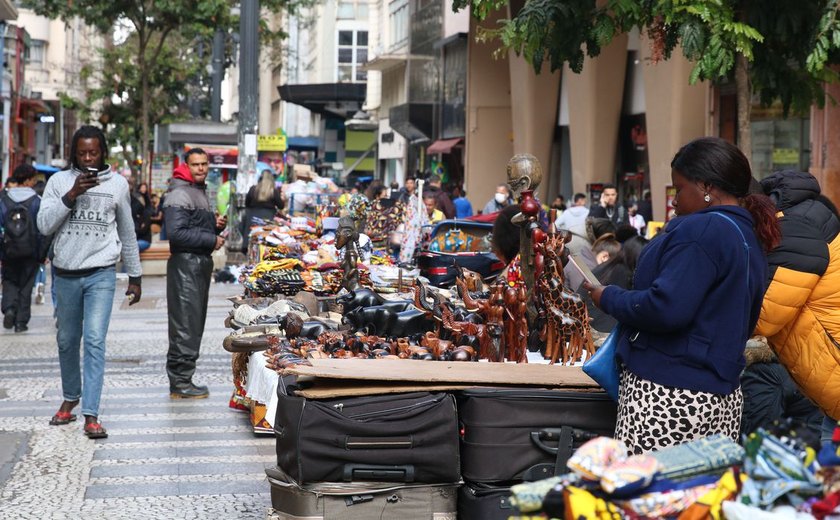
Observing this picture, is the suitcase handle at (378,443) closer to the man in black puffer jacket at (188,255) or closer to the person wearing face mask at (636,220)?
the man in black puffer jacket at (188,255)

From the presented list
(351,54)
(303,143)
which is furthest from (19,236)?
(303,143)

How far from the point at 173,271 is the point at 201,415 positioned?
1.15 metres

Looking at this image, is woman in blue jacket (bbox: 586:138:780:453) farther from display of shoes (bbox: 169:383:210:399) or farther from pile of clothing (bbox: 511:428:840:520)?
display of shoes (bbox: 169:383:210:399)

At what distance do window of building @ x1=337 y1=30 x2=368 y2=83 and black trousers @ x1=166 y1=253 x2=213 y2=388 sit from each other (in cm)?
5697

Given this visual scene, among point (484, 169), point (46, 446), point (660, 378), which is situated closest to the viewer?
point (660, 378)

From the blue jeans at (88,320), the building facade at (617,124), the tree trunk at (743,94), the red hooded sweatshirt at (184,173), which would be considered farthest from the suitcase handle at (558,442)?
the building facade at (617,124)

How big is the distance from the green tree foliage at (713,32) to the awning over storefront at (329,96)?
4671 cm

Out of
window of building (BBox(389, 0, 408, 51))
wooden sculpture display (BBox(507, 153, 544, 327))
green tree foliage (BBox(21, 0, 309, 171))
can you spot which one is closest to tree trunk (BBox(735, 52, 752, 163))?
wooden sculpture display (BBox(507, 153, 544, 327))

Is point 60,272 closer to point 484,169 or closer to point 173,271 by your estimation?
Answer: point 173,271

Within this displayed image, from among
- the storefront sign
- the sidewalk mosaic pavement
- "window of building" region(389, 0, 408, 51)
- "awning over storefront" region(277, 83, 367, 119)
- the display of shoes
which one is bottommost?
the sidewalk mosaic pavement

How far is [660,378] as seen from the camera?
4594 mm

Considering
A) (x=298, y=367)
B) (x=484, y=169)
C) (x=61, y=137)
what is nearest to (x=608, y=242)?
(x=298, y=367)

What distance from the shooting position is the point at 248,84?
21719mm

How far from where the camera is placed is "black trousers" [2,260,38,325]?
14.7m
